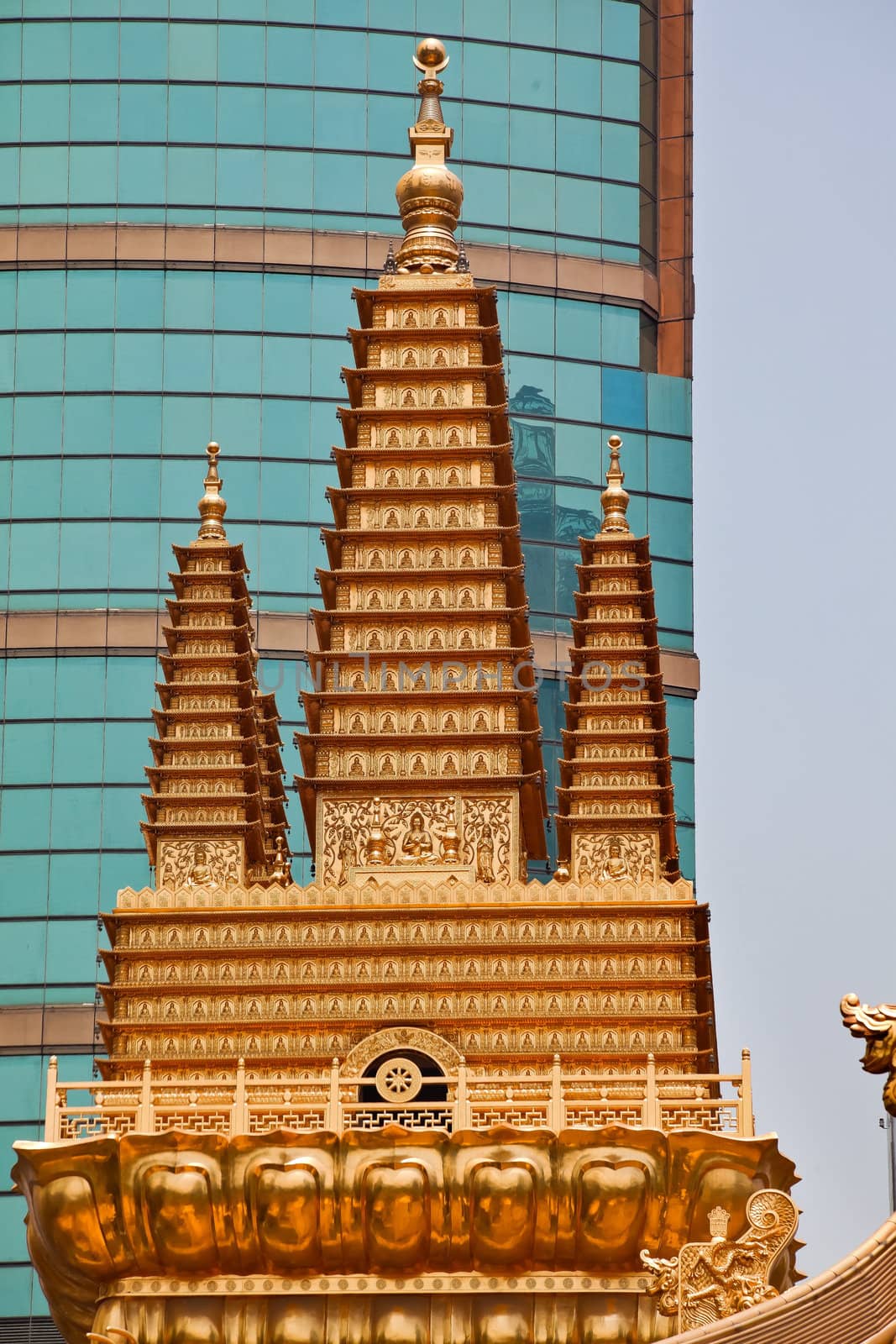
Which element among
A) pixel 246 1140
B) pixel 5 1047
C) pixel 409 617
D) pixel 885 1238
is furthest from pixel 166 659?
pixel 5 1047

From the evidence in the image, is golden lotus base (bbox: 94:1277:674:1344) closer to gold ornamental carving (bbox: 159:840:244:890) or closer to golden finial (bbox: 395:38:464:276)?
gold ornamental carving (bbox: 159:840:244:890)

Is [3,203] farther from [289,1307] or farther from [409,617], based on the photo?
[289,1307]

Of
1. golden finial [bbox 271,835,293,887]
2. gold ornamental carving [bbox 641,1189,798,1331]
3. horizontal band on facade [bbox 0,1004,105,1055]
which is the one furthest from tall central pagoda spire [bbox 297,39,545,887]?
horizontal band on facade [bbox 0,1004,105,1055]

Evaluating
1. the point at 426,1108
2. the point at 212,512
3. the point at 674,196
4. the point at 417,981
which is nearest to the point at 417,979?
the point at 417,981

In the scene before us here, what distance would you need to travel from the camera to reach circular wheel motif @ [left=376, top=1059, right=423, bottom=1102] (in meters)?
29.4

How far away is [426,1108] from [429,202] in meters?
12.1

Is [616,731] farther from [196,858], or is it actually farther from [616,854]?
[196,858]

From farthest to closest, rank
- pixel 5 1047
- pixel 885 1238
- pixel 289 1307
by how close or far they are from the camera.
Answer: pixel 5 1047 < pixel 289 1307 < pixel 885 1238

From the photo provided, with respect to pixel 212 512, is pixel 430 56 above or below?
above

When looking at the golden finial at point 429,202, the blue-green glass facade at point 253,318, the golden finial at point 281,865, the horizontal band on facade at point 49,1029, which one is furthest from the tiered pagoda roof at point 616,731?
the blue-green glass facade at point 253,318

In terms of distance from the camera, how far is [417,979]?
99.2 ft

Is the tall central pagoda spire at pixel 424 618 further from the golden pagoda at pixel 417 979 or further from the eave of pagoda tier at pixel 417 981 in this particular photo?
the eave of pagoda tier at pixel 417 981

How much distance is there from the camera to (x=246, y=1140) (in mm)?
27453

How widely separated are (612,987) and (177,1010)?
4.12 metres
